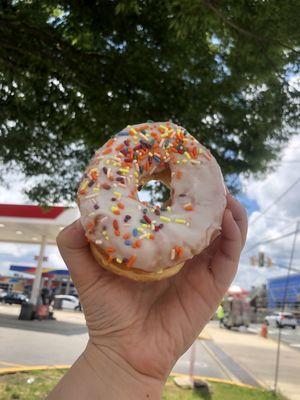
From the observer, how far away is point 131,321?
175 cm

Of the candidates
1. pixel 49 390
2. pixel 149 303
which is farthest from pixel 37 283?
pixel 149 303

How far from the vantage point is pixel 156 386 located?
178cm

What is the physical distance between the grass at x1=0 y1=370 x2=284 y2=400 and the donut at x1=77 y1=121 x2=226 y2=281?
15.6ft

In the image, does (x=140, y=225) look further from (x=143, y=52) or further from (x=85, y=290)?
(x=143, y=52)

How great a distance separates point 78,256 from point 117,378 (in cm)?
51

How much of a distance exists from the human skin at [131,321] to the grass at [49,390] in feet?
14.6

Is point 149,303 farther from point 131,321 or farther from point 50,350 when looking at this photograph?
point 50,350

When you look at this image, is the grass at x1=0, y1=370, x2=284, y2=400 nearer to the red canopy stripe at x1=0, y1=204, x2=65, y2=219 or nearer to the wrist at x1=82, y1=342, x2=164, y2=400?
the wrist at x1=82, y1=342, x2=164, y2=400

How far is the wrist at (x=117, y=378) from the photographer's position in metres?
1.68

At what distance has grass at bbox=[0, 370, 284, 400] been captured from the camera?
5.81 m

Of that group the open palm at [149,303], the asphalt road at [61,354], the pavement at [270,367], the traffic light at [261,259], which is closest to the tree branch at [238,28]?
the open palm at [149,303]

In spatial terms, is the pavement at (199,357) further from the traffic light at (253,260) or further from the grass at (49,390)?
the traffic light at (253,260)

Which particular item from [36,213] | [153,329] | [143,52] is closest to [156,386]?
[153,329]

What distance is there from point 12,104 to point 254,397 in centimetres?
578
